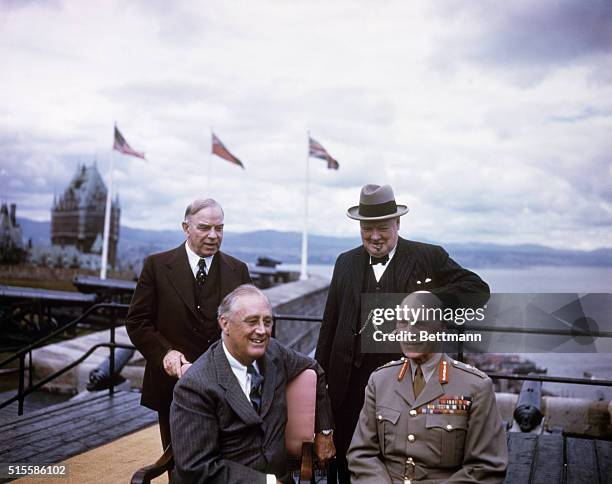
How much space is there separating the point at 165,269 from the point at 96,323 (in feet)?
48.7

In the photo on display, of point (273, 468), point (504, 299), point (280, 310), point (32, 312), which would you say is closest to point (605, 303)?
point (504, 299)

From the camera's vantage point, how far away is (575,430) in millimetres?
7480

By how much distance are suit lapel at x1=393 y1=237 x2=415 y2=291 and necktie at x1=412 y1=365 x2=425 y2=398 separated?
1.65 ft

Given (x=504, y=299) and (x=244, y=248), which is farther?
(x=244, y=248)

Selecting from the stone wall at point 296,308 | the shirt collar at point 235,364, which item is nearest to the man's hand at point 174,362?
the shirt collar at point 235,364

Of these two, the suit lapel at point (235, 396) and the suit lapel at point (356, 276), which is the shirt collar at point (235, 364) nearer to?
the suit lapel at point (235, 396)

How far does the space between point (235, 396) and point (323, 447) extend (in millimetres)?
601

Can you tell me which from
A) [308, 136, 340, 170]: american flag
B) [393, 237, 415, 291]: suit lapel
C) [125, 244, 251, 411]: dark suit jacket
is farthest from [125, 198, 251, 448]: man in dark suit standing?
[308, 136, 340, 170]: american flag

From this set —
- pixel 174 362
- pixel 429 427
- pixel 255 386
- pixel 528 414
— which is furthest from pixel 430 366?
pixel 528 414

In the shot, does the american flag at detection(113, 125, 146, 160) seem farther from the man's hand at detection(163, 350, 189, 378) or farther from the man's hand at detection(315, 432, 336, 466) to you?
the man's hand at detection(315, 432, 336, 466)

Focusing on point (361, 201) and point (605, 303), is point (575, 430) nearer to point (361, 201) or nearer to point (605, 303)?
point (605, 303)

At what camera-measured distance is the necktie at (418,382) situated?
2.52 metres

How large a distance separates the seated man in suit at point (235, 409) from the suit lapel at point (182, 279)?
64 cm

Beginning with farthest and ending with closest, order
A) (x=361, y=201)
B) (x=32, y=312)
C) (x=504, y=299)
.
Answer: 1. (x=32, y=312)
2. (x=504, y=299)
3. (x=361, y=201)
